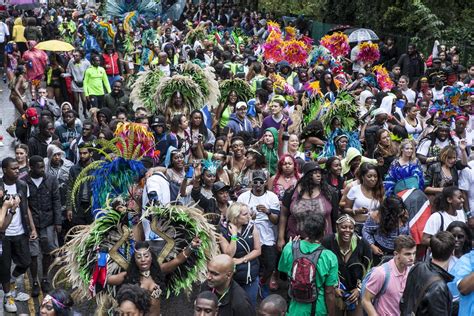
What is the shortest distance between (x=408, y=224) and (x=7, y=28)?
709 inches

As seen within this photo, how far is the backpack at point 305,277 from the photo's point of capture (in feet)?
22.6

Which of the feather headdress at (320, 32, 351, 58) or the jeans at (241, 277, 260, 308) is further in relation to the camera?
the feather headdress at (320, 32, 351, 58)

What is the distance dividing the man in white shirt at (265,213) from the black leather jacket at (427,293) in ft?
9.27

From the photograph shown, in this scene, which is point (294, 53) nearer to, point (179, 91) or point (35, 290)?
point (179, 91)

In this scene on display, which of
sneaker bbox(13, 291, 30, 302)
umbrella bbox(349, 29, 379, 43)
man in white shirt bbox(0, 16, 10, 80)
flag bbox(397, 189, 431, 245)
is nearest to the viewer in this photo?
flag bbox(397, 189, 431, 245)

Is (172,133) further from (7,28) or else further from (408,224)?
(7,28)

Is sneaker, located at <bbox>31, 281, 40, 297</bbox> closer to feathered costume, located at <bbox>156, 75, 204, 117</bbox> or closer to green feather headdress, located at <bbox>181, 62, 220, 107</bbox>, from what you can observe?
feathered costume, located at <bbox>156, 75, 204, 117</bbox>

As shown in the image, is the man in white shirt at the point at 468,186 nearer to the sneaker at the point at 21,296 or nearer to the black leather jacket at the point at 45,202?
the black leather jacket at the point at 45,202

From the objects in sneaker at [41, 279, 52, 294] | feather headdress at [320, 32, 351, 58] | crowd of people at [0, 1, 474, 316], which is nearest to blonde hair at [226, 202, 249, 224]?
crowd of people at [0, 1, 474, 316]

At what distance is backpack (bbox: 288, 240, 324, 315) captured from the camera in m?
6.88

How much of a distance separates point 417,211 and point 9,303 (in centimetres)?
436

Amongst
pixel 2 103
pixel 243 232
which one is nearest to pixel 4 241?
pixel 243 232

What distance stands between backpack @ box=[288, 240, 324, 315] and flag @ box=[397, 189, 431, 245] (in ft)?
6.45

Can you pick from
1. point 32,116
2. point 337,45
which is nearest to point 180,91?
point 32,116
